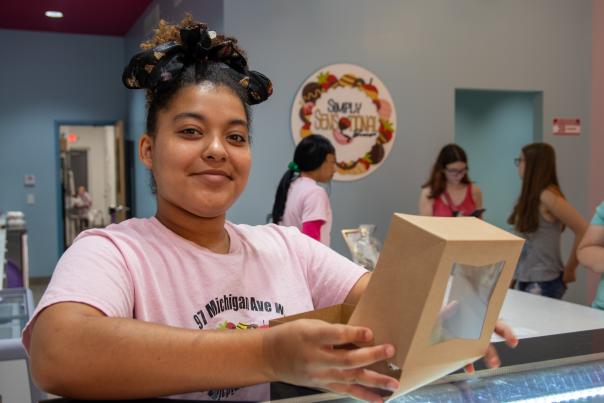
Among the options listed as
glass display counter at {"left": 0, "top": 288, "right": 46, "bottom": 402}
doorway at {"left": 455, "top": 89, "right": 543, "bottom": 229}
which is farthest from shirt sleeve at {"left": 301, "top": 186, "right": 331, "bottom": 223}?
doorway at {"left": 455, "top": 89, "right": 543, "bottom": 229}

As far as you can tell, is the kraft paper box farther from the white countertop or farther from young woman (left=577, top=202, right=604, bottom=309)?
young woman (left=577, top=202, right=604, bottom=309)

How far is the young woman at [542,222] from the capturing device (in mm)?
3574

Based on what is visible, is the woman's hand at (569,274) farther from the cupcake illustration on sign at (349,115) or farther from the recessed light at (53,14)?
the recessed light at (53,14)

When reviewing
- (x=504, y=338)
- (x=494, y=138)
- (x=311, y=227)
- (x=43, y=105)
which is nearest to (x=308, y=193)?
(x=311, y=227)

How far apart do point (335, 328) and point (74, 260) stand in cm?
40

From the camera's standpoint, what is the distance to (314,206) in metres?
3.48

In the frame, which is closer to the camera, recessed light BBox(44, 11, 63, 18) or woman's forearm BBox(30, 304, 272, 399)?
woman's forearm BBox(30, 304, 272, 399)

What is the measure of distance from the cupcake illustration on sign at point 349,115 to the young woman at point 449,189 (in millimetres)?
604

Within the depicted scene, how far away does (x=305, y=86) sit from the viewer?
479cm

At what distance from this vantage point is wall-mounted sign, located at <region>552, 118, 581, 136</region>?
569cm

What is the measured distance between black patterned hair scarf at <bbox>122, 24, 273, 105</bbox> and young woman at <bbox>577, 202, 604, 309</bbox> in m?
1.92

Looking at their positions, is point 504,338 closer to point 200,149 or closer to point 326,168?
point 200,149

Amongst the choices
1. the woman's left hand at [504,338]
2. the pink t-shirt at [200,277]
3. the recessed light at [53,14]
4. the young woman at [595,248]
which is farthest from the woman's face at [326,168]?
the recessed light at [53,14]

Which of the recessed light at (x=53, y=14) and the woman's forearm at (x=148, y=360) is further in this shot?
the recessed light at (x=53, y=14)
